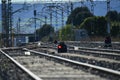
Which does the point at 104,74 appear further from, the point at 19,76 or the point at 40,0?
the point at 40,0

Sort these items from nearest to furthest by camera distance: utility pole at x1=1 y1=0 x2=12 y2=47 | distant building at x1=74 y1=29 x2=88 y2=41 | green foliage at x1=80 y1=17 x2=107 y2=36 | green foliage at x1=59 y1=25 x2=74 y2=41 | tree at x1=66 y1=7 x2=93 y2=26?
utility pole at x1=1 y1=0 x2=12 y2=47
distant building at x1=74 y1=29 x2=88 y2=41
green foliage at x1=80 y1=17 x2=107 y2=36
green foliage at x1=59 y1=25 x2=74 y2=41
tree at x1=66 y1=7 x2=93 y2=26

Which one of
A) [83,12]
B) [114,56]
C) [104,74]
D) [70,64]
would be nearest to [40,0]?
[83,12]

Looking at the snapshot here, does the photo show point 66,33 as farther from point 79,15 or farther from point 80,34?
point 79,15

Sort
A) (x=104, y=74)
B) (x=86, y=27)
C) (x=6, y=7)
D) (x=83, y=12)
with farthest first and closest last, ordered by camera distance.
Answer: (x=83, y=12) → (x=86, y=27) → (x=6, y=7) → (x=104, y=74)

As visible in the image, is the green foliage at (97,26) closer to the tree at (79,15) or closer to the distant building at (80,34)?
the distant building at (80,34)

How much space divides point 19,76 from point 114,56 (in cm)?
1207

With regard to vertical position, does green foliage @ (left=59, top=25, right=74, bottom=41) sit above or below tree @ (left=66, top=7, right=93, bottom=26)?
below

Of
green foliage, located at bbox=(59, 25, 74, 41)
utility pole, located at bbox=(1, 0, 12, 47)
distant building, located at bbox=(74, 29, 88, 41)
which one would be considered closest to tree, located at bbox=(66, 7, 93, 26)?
green foliage, located at bbox=(59, 25, 74, 41)

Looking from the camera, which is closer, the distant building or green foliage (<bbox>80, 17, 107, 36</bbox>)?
the distant building

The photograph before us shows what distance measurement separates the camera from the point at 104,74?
13.9 m

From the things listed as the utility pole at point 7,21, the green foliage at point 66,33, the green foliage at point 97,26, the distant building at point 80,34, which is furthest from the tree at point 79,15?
the utility pole at point 7,21

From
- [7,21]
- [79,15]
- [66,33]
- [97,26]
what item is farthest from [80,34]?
[79,15]

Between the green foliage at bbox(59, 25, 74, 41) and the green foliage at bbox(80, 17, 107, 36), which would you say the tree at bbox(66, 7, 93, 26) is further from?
the green foliage at bbox(80, 17, 107, 36)

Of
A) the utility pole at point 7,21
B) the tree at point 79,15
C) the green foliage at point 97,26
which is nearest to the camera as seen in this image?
the utility pole at point 7,21
